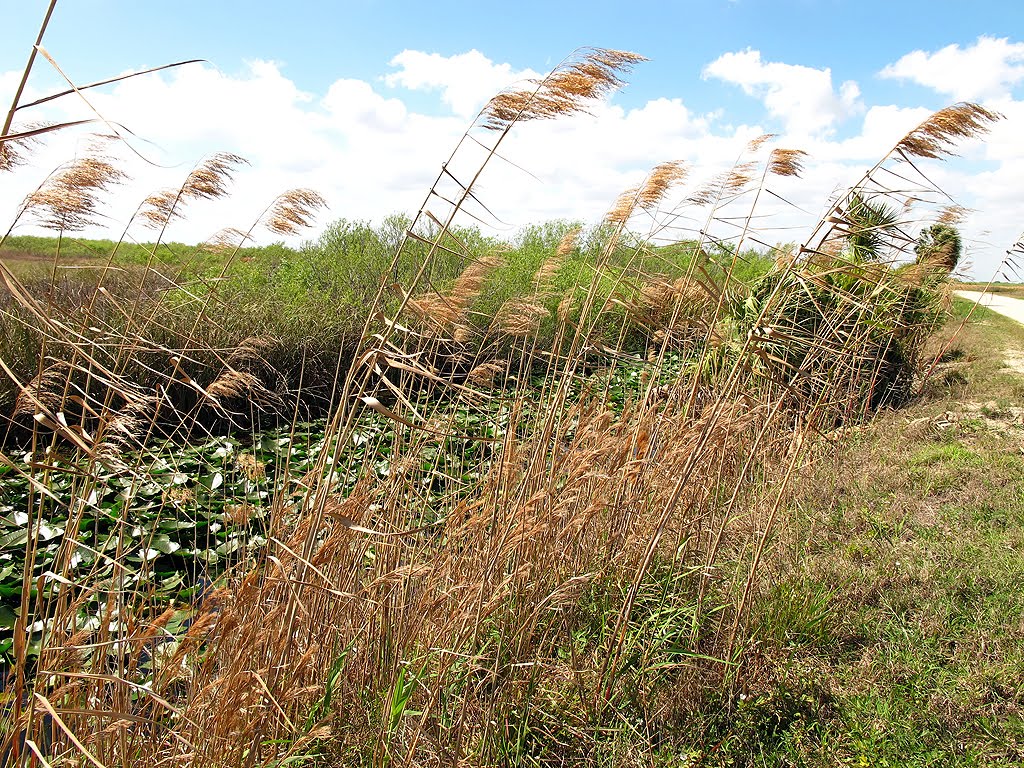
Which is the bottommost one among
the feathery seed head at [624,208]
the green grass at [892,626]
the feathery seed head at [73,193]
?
the green grass at [892,626]

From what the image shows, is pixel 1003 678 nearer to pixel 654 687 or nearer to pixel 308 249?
pixel 654 687

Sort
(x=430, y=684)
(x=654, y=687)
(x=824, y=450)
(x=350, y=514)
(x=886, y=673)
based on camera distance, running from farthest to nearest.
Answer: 1. (x=824, y=450)
2. (x=886, y=673)
3. (x=654, y=687)
4. (x=430, y=684)
5. (x=350, y=514)

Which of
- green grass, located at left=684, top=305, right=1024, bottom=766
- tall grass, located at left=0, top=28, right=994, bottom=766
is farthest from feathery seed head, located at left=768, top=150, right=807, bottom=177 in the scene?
green grass, located at left=684, top=305, right=1024, bottom=766

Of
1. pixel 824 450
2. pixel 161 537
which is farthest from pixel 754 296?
pixel 161 537

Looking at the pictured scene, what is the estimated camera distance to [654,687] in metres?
2.39

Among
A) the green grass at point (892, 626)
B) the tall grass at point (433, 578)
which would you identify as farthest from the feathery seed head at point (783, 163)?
the green grass at point (892, 626)

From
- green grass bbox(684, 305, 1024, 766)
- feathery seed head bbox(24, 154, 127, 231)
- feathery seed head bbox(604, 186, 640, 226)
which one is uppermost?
feathery seed head bbox(604, 186, 640, 226)

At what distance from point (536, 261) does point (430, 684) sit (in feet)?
26.4

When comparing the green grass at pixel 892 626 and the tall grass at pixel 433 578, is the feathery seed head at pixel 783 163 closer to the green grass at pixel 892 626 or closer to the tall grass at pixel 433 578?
the tall grass at pixel 433 578

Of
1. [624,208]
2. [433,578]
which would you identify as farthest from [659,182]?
[433,578]

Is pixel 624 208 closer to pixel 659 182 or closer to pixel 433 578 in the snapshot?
pixel 659 182

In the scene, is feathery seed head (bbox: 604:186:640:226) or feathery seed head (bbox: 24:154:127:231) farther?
feathery seed head (bbox: 604:186:640:226)

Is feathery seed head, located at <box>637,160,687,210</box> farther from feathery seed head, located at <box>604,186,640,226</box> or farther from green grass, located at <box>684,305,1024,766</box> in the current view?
green grass, located at <box>684,305,1024,766</box>

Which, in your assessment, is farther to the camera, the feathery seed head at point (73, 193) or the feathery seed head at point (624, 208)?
the feathery seed head at point (624, 208)
